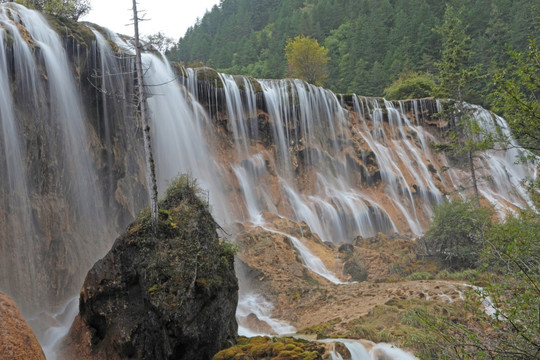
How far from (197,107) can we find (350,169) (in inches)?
522

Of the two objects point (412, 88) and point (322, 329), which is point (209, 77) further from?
point (412, 88)

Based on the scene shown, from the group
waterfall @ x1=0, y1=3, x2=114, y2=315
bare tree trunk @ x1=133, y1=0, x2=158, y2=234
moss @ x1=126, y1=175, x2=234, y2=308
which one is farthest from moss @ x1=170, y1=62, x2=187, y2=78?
moss @ x1=126, y1=175, x2=234, y2=308

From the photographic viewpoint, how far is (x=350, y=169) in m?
31.6

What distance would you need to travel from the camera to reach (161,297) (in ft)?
27.9

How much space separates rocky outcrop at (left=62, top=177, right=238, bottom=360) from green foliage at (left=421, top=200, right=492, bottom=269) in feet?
37.2

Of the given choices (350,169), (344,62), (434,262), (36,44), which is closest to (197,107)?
(36,44)

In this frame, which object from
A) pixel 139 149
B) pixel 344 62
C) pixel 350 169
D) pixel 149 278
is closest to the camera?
pixel 149 278

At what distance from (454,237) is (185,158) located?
14402 millimetres

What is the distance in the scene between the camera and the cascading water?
13516 mm

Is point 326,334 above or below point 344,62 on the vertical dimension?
below

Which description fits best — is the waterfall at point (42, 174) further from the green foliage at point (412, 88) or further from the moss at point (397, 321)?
the green foliage at point (412, 88)

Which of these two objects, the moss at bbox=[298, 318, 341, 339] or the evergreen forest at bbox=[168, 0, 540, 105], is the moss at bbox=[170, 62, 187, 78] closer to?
the moss at bbox=[298, 318, 341, 339]

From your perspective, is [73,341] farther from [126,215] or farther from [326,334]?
[126,215]

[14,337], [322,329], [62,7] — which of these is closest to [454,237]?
[322,329]
